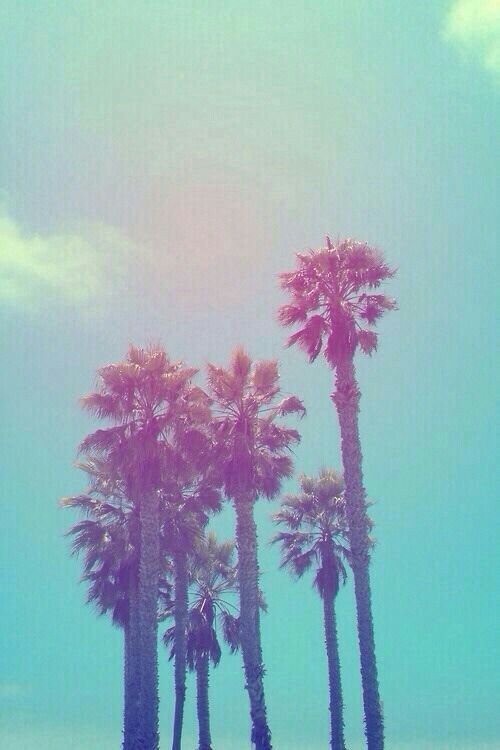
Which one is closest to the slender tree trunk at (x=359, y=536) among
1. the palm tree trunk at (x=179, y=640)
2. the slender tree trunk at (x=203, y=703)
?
the palm tree trunk at (x=179, y=640)

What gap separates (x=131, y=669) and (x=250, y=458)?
823cm

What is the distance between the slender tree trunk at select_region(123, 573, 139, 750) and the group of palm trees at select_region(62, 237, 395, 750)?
49mm

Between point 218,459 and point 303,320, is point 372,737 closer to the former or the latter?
point 218,459

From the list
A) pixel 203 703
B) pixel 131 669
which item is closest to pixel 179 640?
pixel 131 669

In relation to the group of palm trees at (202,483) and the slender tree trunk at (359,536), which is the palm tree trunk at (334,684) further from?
the slender tree trunk at (359,536)

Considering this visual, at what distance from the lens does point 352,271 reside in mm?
27375

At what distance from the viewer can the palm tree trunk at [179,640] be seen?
30672 millimetres

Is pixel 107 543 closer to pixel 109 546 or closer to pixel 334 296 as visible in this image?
pixel 109 546

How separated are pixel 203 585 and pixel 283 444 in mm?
9390

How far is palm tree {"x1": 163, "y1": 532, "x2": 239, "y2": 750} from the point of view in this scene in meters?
31.9

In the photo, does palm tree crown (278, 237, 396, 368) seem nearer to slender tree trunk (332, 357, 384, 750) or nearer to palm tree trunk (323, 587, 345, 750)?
slender tree trunk (332, 357, 384, 750)

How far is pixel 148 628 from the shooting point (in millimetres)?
25812

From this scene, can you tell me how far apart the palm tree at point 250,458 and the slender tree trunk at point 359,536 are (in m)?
3.05

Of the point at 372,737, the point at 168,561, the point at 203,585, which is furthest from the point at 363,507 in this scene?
the point at 203,585
